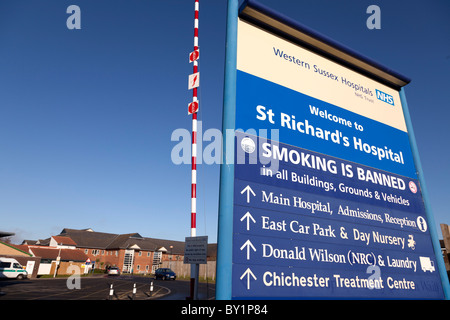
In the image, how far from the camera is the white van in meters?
28.6

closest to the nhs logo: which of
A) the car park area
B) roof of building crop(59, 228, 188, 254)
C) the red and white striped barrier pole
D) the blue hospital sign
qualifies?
the blue hospital sign

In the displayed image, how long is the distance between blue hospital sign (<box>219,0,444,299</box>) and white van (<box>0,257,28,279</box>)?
3629cm

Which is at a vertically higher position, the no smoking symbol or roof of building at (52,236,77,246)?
roof of building at (52,236,77,246)

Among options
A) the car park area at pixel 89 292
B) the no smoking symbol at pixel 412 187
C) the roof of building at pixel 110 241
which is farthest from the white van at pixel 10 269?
the no smoking symbol at pixel 412 187

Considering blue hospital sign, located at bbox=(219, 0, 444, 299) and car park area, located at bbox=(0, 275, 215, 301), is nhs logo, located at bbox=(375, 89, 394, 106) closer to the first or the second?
blue hospital sign, located at bbox=(219, 0, 444, 299)

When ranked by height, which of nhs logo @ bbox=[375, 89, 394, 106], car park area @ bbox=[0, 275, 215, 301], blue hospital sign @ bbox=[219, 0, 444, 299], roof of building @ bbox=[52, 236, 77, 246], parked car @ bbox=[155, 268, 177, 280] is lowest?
car park area @ bbox=[0, 275, 215, 301]

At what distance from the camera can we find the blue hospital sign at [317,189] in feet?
9.73

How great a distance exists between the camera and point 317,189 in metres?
3.61

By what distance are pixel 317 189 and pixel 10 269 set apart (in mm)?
36825

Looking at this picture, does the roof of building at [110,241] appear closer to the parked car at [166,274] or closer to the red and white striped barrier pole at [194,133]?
the parked car at [166,274]

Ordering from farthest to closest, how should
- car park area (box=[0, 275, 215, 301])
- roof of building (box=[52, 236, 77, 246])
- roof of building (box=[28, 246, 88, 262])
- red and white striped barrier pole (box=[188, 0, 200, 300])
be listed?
roof of building (box=[52, 236, 77, 246]) < roof of building (box=[28, 246, 88, 262]) < car park area (box=[0, 275, 215, 301]) < red and white striped barrier pole (box=[188, 0, 200, 300])

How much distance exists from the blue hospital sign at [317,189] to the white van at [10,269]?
36.3m

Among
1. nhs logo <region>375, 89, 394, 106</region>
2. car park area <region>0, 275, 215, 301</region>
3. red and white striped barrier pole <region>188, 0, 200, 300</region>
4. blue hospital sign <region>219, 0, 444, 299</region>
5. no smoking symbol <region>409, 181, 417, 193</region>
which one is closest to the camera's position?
blue hospital sign <region>219, 0, 444, 299</region>

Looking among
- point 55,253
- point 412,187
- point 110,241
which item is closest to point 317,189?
point 412,187
